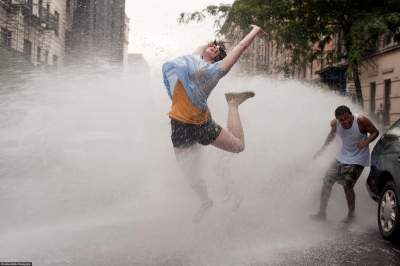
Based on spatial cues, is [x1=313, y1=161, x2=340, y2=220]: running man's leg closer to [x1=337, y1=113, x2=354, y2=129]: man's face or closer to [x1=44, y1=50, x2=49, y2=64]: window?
[x1=337, y1=113, x2=354, y2=129]: man's face

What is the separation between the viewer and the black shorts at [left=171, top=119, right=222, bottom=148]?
5426mm

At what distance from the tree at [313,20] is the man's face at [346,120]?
8.00 m

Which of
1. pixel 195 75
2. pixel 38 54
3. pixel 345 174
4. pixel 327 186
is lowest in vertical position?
pixel 327 186

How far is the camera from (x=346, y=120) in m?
6.71

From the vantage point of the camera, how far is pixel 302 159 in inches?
299

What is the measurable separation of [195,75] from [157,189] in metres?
1.93

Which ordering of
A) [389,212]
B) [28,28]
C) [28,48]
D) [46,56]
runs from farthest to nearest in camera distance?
[46,56]
[28,48]
[28,28]
[389,212]

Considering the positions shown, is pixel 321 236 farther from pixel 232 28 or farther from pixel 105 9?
pixel 105 9

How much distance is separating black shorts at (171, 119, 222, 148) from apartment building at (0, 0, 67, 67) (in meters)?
16.3

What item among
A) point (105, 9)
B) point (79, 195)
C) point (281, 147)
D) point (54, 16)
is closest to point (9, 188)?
point (79, 195)

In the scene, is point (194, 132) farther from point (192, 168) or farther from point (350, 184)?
point (350, 184)

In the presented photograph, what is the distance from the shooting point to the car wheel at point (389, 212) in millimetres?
5422

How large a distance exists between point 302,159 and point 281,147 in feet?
1.06

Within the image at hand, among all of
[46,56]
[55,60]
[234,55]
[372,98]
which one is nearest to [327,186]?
[234,55]
